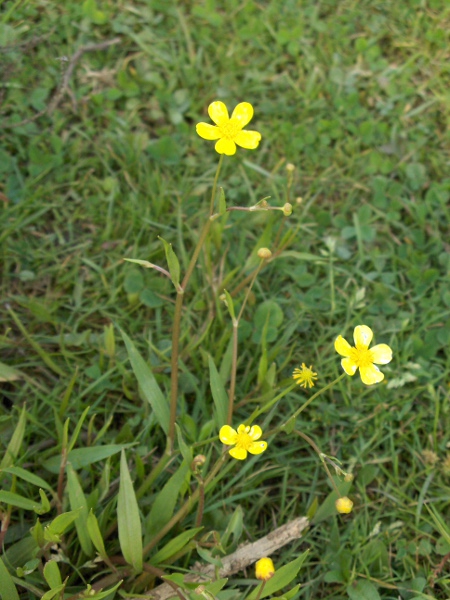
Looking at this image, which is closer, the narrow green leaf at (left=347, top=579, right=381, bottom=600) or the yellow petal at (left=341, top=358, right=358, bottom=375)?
the yellow petal at (left=341, top=358, right=358, bottom=375)

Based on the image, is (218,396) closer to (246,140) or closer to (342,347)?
(342,347)

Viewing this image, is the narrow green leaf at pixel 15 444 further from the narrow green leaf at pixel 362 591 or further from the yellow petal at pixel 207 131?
the narrow green leaf at pixel 362 591

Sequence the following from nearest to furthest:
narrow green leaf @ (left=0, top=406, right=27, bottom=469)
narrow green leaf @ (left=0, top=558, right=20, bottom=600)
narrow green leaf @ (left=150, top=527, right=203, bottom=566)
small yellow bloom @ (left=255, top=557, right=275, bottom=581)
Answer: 1. small yellow bloom @ (left=255, top=557, right=275, bottom=581)
2. narrow green leaf @ (left=0, top=558, right=20, bottom=600)
3. narrow green leaf @ (left=150, top=527, right=203, bottom=566)
4. narrow green leaf @ (left=0, top=406, right=27, bottom=469)

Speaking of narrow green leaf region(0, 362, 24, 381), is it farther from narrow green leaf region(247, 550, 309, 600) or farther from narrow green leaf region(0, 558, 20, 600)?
narrow green leaf region(247, 550, 309, 600)

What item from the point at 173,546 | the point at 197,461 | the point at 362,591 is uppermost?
the point at 197,461

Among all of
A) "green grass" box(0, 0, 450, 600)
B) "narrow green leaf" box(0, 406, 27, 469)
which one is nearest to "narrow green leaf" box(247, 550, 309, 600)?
"green grass" box(0, 0, 450, 600)

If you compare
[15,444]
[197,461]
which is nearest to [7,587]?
[15,444]

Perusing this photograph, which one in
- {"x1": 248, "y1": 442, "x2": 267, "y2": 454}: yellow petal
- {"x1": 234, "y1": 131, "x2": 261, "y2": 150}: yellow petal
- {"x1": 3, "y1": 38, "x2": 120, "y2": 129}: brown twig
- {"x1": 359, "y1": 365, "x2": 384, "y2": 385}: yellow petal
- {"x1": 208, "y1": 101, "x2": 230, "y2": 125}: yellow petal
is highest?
{"x1": 208, "y1": 101, "x2": 230, "y2": 125}: yellow petal
